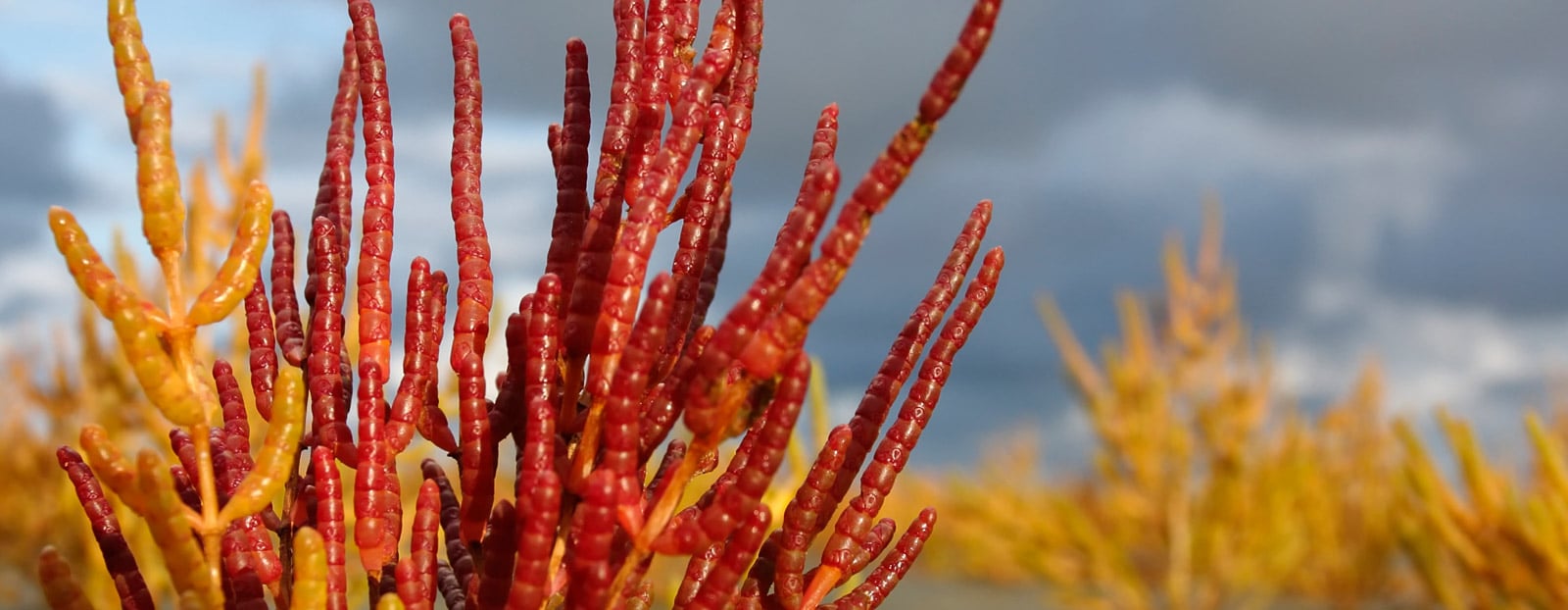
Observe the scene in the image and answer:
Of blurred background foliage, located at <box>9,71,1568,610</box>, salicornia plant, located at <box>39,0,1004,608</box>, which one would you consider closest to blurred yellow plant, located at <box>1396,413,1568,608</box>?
blurred background foliage, located at <box>9,71,1568,610</box>

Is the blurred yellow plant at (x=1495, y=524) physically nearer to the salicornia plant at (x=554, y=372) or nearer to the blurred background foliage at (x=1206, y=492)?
the blurred background foliage at (x=1206, y=492)

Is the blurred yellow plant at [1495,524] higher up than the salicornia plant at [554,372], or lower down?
higher up

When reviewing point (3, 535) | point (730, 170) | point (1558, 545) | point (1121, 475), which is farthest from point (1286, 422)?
point (3, 535)

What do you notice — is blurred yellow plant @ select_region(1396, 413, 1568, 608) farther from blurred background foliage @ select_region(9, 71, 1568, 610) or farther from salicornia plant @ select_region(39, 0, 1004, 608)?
salicornia plant @ select_region(39, 0, 1004, 608)

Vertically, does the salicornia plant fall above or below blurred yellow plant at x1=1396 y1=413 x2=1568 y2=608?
below

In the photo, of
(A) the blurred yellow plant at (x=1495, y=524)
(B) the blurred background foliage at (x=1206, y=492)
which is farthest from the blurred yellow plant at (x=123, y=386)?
(A) the blurred yellow plant at (x=1495, y=524)

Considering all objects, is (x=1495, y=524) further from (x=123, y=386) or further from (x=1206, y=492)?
(x=123, y=386)

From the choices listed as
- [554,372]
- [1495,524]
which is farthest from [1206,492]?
[554,372]

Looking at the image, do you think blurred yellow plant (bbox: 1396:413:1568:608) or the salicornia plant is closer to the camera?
the salicornia plant

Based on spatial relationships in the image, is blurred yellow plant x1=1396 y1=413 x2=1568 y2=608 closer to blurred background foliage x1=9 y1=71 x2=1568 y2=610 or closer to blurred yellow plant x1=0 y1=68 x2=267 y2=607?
blurred background foliage x1=9 y1=71 x2=1568 y2=610

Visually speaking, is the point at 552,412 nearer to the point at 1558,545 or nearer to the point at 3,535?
the point at 1558,545
